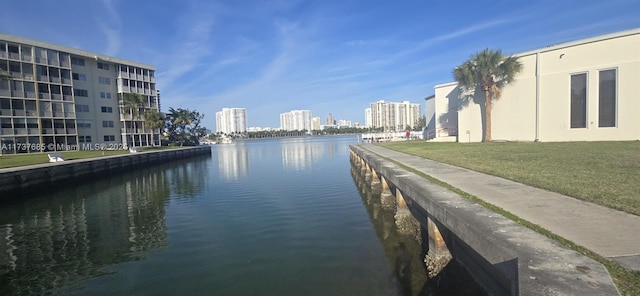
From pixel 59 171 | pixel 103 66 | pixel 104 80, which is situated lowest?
pixel 59 171

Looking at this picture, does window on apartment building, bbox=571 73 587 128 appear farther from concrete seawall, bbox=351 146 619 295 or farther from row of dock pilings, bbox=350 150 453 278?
concrete seawall, bbox=351 146 619 295

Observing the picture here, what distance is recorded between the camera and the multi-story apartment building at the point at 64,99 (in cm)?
4519

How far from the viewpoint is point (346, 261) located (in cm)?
827

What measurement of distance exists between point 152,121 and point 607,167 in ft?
207

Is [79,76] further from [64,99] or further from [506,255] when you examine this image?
[506,255]

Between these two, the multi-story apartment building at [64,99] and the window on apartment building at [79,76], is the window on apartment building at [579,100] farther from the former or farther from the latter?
the window on apartment building at [79,76]

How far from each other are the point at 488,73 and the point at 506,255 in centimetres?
3204

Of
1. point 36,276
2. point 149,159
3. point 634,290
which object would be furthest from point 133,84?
point 634,290

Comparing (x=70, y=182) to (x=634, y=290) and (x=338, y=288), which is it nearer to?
(x=338, y=288)

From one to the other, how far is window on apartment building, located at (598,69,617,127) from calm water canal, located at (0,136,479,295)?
70.0 feet

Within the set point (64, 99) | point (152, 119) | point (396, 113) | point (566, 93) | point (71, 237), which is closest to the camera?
point (71, 237)

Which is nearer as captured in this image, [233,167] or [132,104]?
[233,167]

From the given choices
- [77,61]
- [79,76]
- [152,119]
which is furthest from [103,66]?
[152,119]

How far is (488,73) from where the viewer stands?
32094 mm
